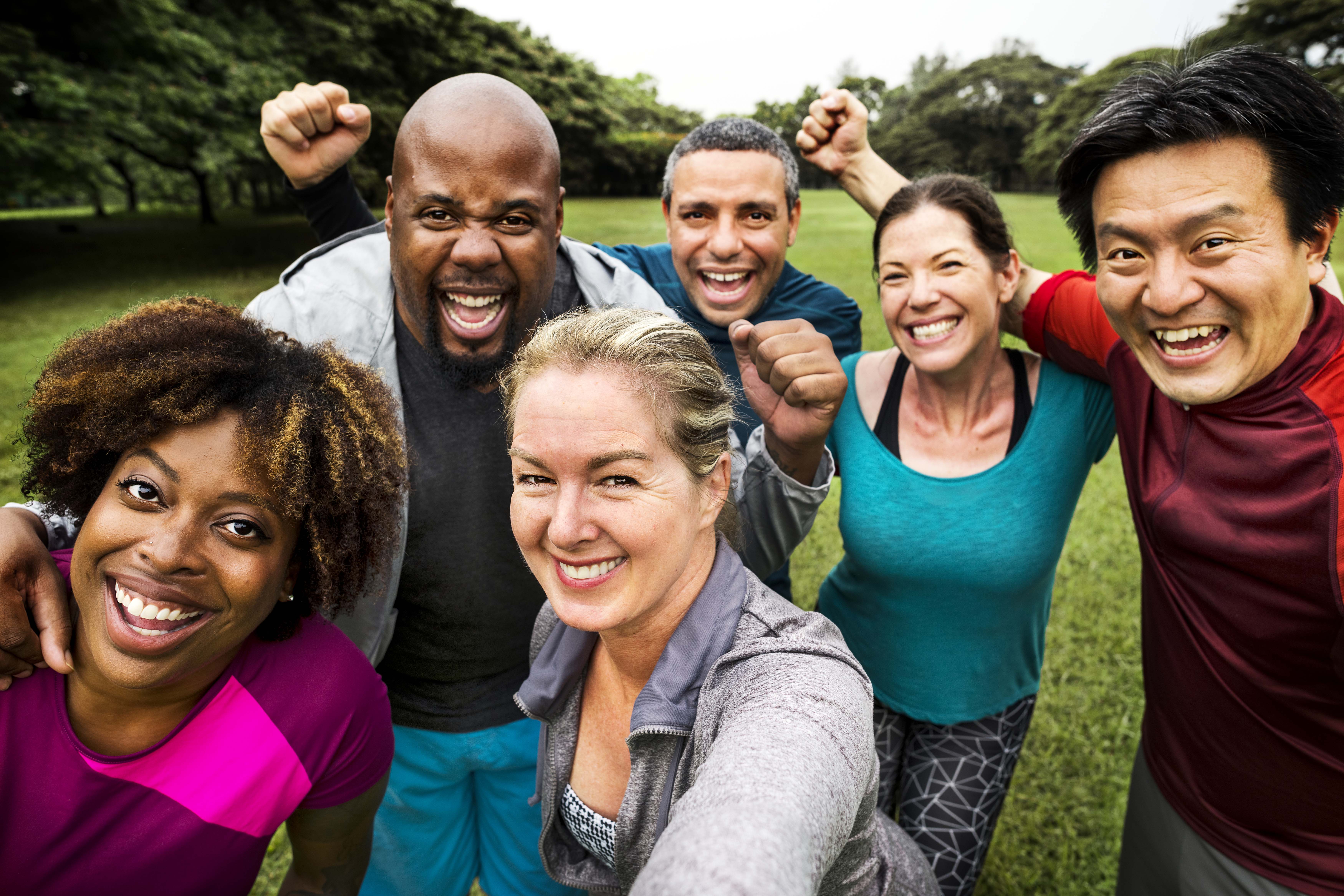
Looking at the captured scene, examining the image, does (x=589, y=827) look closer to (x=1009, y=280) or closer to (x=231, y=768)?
(x=231, y=768)

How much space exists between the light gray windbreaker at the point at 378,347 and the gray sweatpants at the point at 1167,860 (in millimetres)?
1355

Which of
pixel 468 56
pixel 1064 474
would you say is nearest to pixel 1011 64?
pixel 468 56

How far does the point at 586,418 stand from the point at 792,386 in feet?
2.13

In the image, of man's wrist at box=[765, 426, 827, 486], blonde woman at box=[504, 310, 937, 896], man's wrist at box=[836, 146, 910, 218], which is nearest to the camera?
blonde woman at box=[504, 310, 937, 896]

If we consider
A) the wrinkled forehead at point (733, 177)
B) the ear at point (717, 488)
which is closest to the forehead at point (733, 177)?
the wrinkled forehead at point (733, 177)

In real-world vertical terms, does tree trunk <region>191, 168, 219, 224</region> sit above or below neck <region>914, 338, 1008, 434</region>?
below

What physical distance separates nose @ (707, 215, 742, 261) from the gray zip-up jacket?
162cm

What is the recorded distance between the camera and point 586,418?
1799 millimetres

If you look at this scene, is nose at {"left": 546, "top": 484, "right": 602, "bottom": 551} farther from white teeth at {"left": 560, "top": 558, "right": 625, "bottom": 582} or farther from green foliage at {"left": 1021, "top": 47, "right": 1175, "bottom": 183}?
green foliage at {"left": 1021, "top": 47, "right": 1175, "bottom": 183}

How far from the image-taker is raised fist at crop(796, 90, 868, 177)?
3307 millimetres

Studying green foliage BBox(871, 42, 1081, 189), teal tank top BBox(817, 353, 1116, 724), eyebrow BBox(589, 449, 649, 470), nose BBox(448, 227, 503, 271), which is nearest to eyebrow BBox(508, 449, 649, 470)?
eyebrow BBox(589, 449, 649, 470)

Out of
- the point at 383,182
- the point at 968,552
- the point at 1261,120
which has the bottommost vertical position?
the point at 383,182

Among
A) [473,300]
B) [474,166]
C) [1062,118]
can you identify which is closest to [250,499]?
[473,300]

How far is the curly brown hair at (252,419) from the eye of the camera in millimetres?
1812
